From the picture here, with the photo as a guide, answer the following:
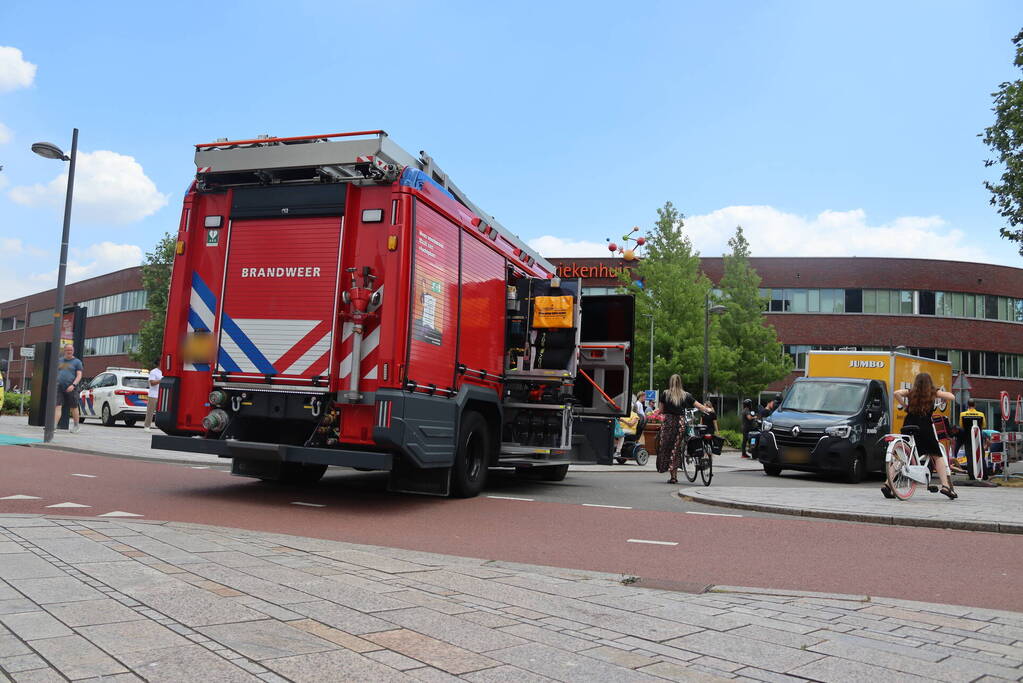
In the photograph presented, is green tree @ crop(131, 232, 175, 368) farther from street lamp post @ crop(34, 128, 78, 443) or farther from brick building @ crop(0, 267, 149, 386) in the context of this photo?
street lamp post @ crop(34, 128, 78, 443)

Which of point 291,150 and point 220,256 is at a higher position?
point 291,150

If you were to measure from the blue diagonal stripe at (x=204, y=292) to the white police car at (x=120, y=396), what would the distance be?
728 inches

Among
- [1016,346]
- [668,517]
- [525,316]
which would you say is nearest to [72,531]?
[668,517]

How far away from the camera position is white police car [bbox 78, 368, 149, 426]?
26016 mm

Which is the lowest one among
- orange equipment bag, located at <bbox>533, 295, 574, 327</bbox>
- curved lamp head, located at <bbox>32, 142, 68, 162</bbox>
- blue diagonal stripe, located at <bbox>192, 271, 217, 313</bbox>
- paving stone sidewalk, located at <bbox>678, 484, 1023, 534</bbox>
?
paving stone sidewalk, located at <bbox>678, 484, 1023, 534</bbox>

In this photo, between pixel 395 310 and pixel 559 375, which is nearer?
pixel 395 310

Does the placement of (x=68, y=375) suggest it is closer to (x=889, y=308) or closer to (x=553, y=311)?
(x=553, y=311)

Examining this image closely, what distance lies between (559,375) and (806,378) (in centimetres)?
876

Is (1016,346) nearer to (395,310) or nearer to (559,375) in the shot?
(559,375)

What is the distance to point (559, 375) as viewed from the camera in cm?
1136

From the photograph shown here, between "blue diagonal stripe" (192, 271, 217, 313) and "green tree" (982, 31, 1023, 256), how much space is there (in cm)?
1918

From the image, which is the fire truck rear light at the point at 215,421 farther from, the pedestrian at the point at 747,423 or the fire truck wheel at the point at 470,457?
the pedestrian at the point at 747,423

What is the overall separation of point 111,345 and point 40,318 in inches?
895

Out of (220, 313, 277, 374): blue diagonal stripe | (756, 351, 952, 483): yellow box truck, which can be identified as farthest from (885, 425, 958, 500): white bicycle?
(220, 313, 277, 374): blue diagonal stripe
